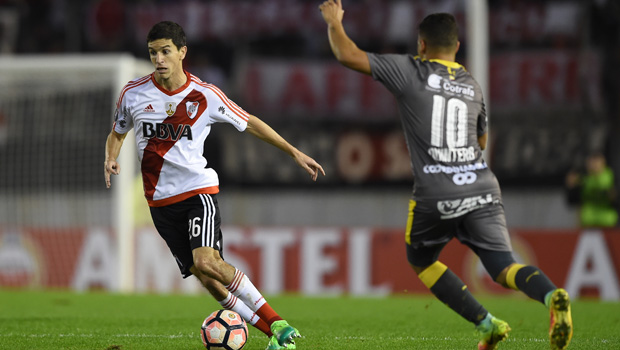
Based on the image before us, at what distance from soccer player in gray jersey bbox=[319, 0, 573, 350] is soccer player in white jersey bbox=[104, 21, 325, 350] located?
79 centimetres

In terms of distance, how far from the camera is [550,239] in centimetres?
1285

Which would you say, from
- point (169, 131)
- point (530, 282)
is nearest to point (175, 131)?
point (169, 131)

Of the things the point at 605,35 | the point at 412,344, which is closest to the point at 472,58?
the point at 605,35

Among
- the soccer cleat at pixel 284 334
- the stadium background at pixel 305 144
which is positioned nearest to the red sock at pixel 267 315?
the soccer cleat at pixel 284 334

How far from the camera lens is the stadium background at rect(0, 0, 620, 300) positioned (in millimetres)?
13398

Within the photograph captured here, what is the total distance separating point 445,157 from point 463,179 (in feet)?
0.54

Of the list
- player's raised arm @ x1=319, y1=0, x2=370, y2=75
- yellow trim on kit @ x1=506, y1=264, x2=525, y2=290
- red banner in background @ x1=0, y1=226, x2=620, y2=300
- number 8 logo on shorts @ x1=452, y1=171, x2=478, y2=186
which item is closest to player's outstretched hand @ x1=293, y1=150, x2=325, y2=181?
player's raised arm @ x1=319, y1=0, x2=370, y2=75

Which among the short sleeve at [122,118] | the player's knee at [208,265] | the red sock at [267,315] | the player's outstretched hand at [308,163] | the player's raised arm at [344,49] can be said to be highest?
the player's raised arm at [344,49]

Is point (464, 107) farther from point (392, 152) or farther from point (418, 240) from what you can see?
point (392, 152)

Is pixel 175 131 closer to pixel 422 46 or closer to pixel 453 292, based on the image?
pixel 422 46

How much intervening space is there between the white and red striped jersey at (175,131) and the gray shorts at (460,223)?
140 centimetres

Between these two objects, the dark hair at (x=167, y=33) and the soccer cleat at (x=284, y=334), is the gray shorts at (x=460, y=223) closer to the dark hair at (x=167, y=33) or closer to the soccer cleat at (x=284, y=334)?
the soccer cleat at (x=284, y=334)

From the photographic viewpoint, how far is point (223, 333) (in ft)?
19.6

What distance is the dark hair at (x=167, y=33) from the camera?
6.15 metres
